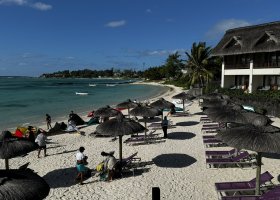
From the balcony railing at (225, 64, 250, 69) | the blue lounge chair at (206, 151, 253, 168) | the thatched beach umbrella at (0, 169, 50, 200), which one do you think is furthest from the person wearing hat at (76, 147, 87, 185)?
the balcony railing at (225, 64, 250, 69)

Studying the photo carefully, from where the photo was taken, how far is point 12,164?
1379cm

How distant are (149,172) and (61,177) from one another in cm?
353

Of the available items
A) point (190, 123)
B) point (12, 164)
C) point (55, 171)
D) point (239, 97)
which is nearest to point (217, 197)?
point (55, 171)

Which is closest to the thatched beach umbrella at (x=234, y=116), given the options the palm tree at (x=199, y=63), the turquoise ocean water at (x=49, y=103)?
the turquoise ocean water at (x=49, y=103)

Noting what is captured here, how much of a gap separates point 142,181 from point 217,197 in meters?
2.83

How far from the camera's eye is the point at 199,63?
142 feet

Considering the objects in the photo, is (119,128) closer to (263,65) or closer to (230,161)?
(230,161)

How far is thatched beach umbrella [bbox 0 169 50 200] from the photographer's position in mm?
5475

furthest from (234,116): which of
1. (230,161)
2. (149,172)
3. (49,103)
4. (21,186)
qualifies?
(49,103)

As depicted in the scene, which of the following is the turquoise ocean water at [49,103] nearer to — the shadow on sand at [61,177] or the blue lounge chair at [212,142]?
the shadow on sand at [61,177]

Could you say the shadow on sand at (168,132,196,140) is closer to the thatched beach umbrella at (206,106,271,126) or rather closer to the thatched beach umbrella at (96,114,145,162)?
the thatched beach umbrella at (206,106,271,126)

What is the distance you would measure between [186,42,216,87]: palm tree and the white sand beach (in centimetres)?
2713

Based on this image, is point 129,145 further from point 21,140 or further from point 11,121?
point 11,121

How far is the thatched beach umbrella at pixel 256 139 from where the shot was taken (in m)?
7.95
